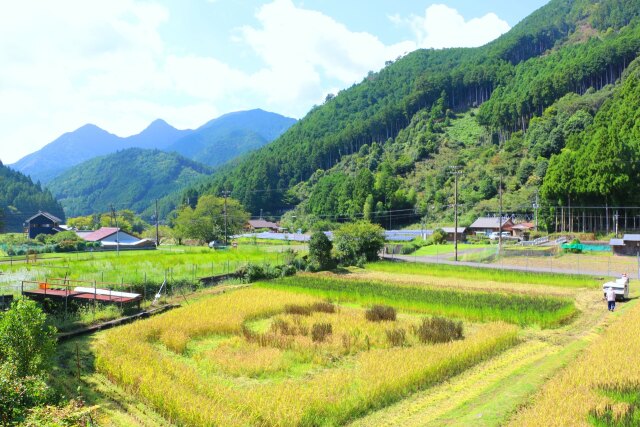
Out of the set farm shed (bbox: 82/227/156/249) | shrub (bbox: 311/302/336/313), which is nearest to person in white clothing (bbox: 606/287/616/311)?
shrub (bbox: 311/302/336/313)

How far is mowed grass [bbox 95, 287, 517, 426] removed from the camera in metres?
9.64

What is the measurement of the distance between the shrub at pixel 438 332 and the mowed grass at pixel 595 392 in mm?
3987

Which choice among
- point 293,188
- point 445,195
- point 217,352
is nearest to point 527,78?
point 445,195

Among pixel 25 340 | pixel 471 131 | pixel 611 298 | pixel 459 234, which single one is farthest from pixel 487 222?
pixel 25 340

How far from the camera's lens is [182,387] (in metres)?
10.6

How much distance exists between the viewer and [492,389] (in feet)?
37.0

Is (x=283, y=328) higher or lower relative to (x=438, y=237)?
lower

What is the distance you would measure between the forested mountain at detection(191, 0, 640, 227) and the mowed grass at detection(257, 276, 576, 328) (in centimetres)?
3649

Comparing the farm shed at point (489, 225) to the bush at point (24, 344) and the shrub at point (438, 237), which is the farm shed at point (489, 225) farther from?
the bush at point (24, 344)

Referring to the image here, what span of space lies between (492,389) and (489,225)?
199 feet

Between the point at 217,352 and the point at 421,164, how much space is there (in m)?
97.0

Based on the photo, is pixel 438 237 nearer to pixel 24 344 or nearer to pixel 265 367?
pixel 265 367

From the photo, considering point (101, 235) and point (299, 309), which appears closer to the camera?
point (299, 309)

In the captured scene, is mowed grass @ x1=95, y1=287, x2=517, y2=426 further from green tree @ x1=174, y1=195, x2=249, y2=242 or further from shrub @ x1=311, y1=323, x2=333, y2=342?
green tree @ x1=174, y1=195, x2=249, y2=242
